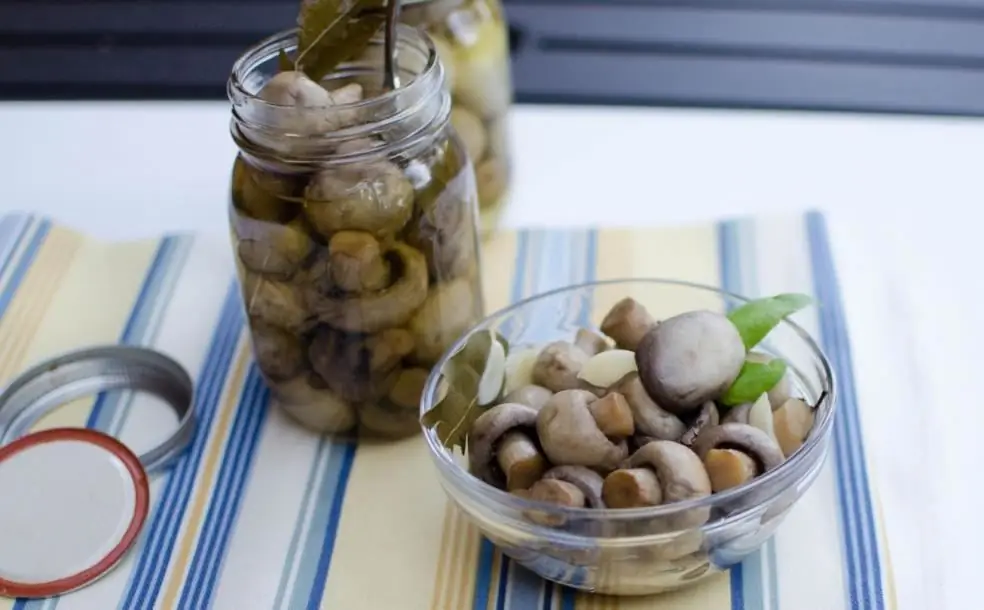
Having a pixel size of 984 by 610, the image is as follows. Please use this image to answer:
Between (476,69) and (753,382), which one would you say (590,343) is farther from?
(476,69)

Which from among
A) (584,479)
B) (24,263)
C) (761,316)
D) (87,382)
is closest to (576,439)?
(584,479)

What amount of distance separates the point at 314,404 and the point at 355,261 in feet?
0.31

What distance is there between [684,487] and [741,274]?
283mm

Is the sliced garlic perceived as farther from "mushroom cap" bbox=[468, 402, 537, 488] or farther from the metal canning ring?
the metal canning ring

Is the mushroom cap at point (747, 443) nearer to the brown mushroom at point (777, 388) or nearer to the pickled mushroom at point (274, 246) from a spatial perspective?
the brown mushroom at point (777, 388)

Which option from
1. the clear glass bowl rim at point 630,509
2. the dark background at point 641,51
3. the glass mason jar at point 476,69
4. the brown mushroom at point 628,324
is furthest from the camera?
the dark background at point 641,51

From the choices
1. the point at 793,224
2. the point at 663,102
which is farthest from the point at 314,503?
the point at 663,102

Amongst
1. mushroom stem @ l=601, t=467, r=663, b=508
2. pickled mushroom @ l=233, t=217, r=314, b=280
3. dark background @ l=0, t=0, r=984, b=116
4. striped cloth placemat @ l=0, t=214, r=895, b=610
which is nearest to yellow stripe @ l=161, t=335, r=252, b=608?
striped cloth placemat @ l=0, t=214, r=895, b=610

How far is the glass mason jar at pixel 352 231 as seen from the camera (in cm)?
57

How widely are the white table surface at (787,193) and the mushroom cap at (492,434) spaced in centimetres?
19

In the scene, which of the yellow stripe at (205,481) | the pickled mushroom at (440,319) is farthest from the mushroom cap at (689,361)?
the yellow stripe at (205,481)

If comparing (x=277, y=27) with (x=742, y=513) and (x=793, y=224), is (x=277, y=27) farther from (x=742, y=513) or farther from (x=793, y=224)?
(x=742, y=513)

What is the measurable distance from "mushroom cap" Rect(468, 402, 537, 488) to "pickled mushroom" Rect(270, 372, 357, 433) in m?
0.10

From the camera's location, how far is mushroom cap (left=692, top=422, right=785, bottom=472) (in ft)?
1.65
